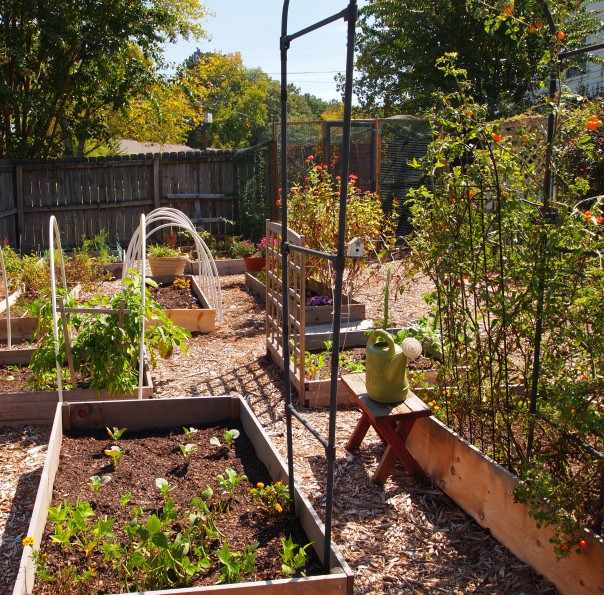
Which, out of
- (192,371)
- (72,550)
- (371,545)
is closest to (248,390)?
(192,371)

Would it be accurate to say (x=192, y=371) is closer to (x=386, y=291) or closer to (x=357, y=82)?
(x=386, y=291)

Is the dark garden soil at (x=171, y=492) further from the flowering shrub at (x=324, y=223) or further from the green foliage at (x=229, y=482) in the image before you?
the flowering shrub at (x=324, y=223)

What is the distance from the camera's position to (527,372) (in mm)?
3145

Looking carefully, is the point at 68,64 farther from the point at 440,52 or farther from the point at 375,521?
the point at 375,521

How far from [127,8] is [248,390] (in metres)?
10.2

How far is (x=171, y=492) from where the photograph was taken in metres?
3.11

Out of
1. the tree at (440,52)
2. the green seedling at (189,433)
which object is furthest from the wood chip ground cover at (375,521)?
the tree at (440,52)

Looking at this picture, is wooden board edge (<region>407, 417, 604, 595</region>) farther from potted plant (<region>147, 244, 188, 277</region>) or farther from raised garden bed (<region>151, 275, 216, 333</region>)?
potted plant (<region>147, 244, 188, 277</region>)

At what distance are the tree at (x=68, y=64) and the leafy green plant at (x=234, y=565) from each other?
11773mm

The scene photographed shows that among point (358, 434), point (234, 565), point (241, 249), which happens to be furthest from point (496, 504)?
point (241, 249)

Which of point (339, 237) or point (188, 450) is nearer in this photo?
point (339, 237)

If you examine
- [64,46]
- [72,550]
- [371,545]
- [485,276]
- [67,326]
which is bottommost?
[371,545]

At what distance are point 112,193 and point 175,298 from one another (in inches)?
224

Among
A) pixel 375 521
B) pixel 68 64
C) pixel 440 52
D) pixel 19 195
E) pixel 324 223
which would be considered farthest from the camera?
pixel 440 52
